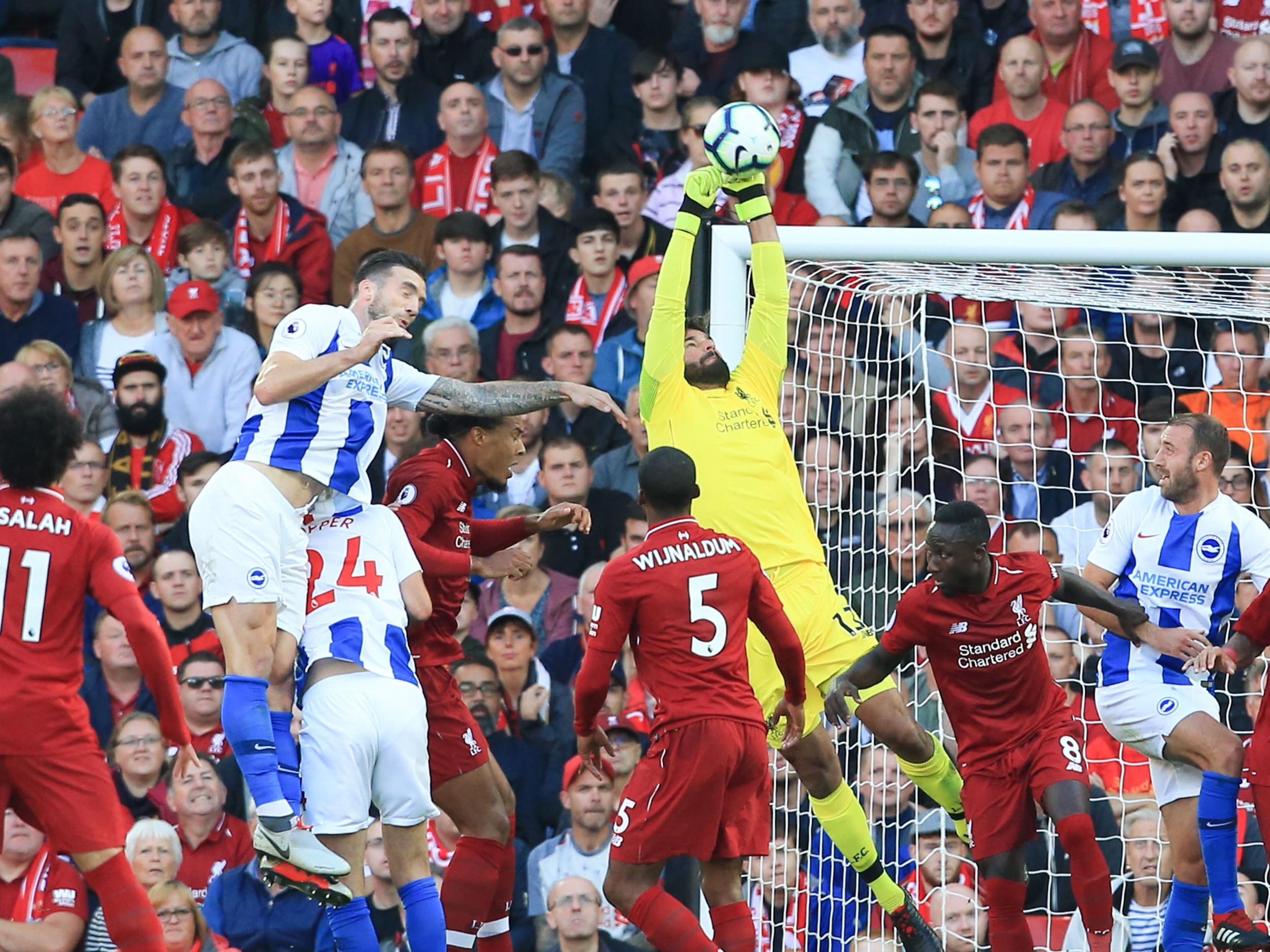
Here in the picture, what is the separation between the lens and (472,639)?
10422 mm

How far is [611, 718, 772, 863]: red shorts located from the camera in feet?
23.1

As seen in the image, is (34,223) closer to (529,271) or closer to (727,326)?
(529,271)

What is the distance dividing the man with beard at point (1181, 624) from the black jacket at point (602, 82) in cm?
534

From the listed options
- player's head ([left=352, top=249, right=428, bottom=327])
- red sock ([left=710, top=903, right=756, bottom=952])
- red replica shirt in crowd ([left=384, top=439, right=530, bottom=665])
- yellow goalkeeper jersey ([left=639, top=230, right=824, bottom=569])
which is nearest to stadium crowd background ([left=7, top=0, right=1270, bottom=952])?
yellow goalkeeper jersey ([left=639, top=230, right=824, bottom=569])

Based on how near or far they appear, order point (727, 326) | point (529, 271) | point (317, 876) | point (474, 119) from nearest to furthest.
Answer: point (317, 876) < point (727, 326) < point (529, 271) < point (474, 119)

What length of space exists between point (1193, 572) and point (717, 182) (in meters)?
2.59

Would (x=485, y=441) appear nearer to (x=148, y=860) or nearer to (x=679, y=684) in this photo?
(x=679, y=684)

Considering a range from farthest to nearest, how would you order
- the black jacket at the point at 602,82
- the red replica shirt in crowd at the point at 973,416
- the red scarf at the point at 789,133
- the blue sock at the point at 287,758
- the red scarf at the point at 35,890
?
1. the black jacket at the point at 602,82
2. the red scarf at the point at 789,133
3. the red replica shirt in crowd at the point at 973,416
4. the red scarf at the point at 35,890
5. the blue sock at the point at 287,758

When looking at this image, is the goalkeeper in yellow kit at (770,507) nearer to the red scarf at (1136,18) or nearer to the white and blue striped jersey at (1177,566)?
the white and blue striped jersey at (1177,566)

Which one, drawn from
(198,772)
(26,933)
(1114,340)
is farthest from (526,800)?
(1114,340)

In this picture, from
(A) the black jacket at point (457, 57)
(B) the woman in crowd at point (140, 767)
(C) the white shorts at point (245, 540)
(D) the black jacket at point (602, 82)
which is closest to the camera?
(C) the white shorts at point (245, 540)

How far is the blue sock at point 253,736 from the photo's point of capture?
6.86 metres

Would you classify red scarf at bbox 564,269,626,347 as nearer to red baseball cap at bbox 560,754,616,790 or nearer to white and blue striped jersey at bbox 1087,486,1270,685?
red baseball cap at bbox 560,754,616,790

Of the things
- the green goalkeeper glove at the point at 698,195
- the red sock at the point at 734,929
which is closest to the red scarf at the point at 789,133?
the green goalkeeper glove at the point at 698,195
